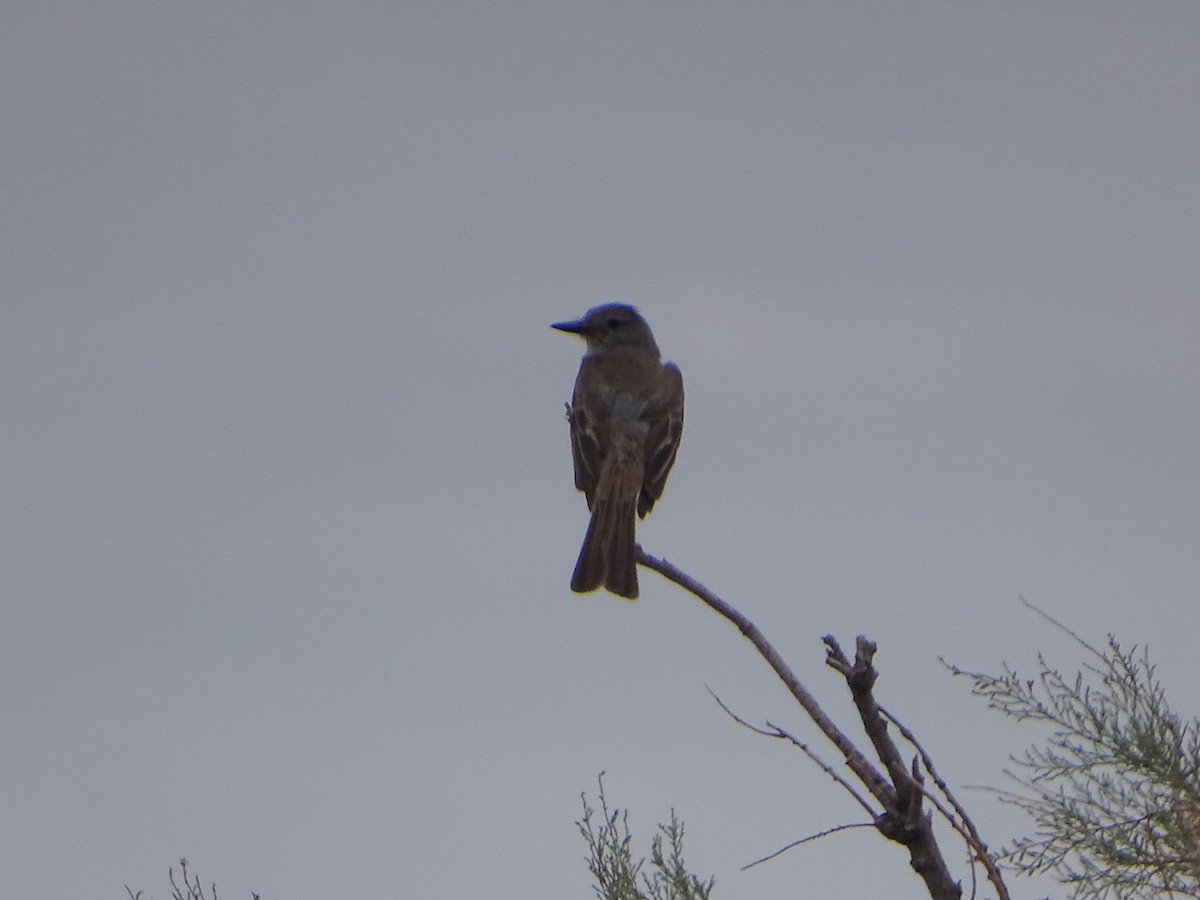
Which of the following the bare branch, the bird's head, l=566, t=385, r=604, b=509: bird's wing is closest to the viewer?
the bare branch

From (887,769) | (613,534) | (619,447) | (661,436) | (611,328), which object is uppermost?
(611,328)

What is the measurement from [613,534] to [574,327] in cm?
267

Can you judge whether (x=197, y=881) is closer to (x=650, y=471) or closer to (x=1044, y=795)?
(x=1044, y=795)

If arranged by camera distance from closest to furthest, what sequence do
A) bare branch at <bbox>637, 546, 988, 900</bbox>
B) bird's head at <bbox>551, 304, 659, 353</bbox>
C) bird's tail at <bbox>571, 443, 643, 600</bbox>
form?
bare branch at <bbox>637, 546, 988, 900</bbox> → bird's tail at <bbox>571, 443, 643, 600</bbox> → bird's head at <bbox>551, 304, 659, 353</bbox>

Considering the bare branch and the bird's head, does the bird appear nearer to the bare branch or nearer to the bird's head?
the bird's head

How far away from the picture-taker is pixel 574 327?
32.3 ft

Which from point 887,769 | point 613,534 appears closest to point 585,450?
point 613,534

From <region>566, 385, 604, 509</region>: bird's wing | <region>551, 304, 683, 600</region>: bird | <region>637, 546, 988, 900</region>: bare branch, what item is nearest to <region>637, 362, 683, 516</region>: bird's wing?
<region>551, 304, 683, 600</region>: bird

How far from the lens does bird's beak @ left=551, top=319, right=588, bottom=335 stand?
9824 mm

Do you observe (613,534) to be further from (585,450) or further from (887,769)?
(887,769)

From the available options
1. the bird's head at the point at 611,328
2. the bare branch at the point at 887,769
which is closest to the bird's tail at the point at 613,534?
the bird's head at the point at 611,328

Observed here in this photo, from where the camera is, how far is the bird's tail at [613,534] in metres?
7.28

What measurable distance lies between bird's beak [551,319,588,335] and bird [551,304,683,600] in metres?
0.28

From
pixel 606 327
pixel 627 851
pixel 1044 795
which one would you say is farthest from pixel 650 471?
pixel 1044 795
